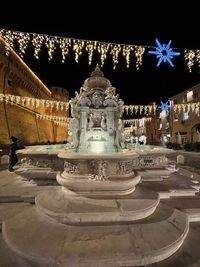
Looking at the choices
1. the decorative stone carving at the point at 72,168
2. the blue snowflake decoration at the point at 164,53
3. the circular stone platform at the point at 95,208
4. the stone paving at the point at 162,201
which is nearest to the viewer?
the stone paving at the point at 162,201

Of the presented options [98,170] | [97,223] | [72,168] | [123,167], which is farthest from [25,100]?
[97,223]

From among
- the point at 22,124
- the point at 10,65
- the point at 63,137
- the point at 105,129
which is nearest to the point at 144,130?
the point at 63,137

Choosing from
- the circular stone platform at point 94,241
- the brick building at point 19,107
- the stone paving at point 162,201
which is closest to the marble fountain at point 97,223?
the circular stone platform at point 94,241

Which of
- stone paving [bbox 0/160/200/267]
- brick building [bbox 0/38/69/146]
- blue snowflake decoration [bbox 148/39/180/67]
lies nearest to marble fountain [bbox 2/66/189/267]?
stone paving [bbox 0/160/200/267]

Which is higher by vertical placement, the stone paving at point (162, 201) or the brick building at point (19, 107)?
the brick building at point (19, 107)

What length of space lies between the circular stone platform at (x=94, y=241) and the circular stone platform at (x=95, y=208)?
0.16 metres

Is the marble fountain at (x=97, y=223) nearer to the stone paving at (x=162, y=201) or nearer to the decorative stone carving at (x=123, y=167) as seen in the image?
the decorative stone carving at (x=123, y=167)

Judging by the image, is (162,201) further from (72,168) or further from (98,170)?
(72,168)

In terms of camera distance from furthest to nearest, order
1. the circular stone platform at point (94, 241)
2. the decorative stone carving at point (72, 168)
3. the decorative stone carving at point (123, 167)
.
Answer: the decorative stone carving at point (123, 167), the decorative stone carving at point (72, 168), the circular stone platform at point (94, 241)

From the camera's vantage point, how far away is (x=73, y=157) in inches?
202

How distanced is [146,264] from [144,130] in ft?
181

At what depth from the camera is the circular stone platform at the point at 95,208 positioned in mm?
4023

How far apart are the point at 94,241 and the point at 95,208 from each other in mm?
897

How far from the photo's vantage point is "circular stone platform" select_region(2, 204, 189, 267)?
9.96 feet
